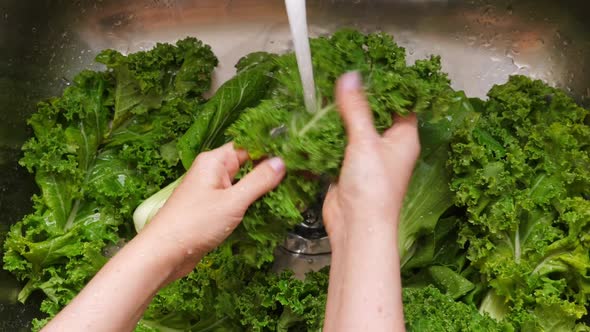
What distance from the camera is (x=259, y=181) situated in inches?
45.1

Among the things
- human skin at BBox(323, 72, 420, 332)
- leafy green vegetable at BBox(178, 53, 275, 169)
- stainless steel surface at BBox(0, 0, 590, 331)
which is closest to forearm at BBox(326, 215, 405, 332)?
human skin at BBox(323, 72, 420, 332)

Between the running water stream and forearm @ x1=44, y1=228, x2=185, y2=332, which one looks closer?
forearm @ x1=44, y1=228, x2=185, y2=332

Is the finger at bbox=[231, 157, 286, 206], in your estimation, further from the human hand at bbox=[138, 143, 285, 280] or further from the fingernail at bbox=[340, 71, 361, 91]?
the fingernail at bbox=[340, 71, 361, 91]

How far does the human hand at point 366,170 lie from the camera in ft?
3.40

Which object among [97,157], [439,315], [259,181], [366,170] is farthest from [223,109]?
[439,315]

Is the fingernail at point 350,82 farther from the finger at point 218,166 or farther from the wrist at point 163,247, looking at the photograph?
the wrist at point 163,247

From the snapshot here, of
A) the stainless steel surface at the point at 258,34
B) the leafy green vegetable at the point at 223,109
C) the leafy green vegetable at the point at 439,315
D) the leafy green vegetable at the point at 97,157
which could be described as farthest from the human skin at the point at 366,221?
the stainless steel surface at the point at 258,34

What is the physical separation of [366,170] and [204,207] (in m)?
0.32

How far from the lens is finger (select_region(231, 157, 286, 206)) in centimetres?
114

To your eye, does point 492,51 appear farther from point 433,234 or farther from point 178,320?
point 178,320

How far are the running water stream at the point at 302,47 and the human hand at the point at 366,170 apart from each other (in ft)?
0.20

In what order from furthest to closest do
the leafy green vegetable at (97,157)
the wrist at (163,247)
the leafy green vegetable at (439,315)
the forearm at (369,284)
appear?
the leafy green vegetable at (97,157) < the leafy green vegetable at (439,315) < the wrist at (163,247) < the forearm at (369,284)

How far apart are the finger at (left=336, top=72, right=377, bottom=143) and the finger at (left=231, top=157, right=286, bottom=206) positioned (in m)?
0.16

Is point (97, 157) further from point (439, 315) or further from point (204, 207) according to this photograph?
point (439, 315)
